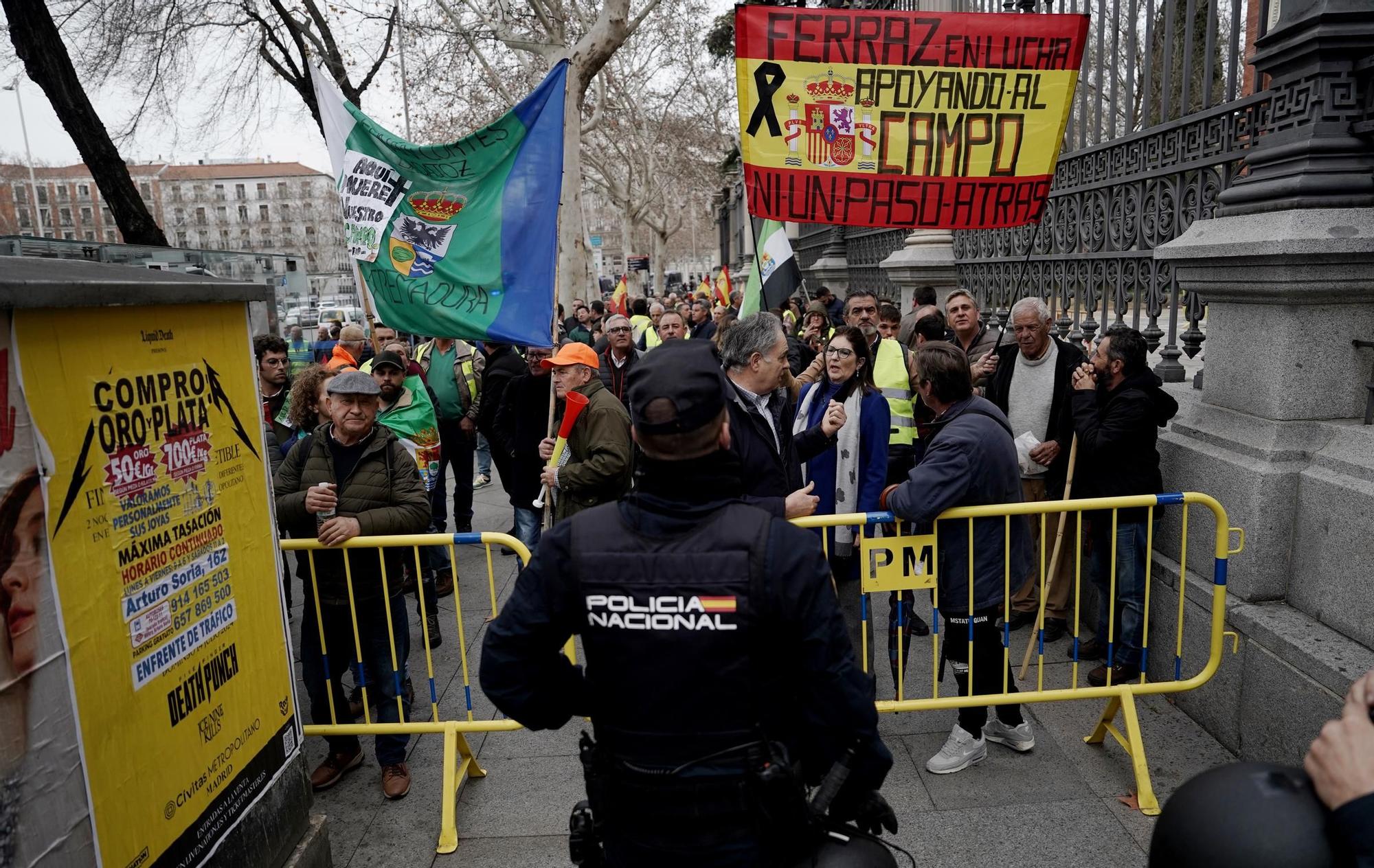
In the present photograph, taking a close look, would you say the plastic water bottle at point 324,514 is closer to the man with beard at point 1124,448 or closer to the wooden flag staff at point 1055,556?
the wooden flag staff at point 1055,556

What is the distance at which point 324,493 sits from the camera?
402 centimetres

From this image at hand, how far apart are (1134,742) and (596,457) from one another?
286 centimetres

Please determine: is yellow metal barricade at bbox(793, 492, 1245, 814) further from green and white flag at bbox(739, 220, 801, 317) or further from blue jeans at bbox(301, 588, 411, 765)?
green and white flag at bbox(739, 220, 801, 317)

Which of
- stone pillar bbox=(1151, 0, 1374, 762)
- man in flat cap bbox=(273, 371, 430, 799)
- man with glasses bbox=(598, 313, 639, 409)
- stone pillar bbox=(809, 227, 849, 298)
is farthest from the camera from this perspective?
stone pillar bbox=(809, 227, 849, 298)

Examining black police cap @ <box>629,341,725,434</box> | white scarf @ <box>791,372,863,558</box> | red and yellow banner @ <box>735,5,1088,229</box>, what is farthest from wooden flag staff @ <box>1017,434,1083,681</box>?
black police cap @ <box>629,341,725,434</box>

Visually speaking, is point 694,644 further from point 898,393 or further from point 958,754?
point 898,393

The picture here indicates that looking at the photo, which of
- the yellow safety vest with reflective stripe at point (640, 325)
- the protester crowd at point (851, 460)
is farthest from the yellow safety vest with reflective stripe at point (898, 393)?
the yellow safety vest with reflective stripe at point (640, 325)

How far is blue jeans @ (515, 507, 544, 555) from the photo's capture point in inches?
259

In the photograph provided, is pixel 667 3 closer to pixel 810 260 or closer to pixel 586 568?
pixel 810 260

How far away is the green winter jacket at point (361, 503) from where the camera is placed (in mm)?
4176

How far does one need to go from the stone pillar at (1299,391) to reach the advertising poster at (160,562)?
3.94 metres

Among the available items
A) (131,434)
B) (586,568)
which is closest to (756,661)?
(586,568)

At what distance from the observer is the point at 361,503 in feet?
13.8

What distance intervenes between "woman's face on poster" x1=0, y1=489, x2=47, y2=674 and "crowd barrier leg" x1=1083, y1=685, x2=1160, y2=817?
12.6 feet
